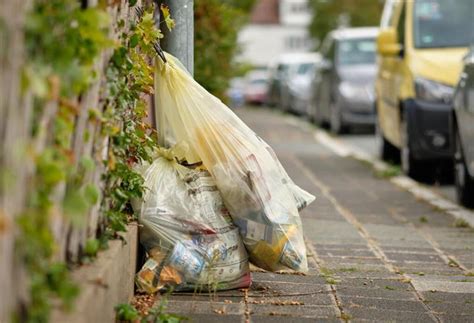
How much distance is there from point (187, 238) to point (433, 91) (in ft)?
22.0

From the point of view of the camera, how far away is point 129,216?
18.8ft

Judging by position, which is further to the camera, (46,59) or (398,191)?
(398,191)

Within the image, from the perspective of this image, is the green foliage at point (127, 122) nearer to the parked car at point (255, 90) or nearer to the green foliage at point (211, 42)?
the green foliage at point (211, 42)

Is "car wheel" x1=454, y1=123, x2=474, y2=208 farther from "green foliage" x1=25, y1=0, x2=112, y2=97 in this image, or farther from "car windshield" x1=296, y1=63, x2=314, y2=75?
"car windshield" x1=296, y1=63, x2=314, y2=75

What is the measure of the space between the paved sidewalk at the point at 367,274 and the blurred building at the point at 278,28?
90.5 meters

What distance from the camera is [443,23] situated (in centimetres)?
1298

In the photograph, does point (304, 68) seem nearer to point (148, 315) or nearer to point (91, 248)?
point (148, 315)

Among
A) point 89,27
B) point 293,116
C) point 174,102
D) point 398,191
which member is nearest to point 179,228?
point 174,102

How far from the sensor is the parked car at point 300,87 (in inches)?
1141

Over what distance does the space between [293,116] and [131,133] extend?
1014 inches

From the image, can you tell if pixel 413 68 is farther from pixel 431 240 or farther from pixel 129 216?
pixel 129 216

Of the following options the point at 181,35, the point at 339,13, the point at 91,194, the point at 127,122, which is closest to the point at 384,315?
the point at 127,122

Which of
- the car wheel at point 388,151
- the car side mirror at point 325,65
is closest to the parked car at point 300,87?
the car side mirror at point 325,65

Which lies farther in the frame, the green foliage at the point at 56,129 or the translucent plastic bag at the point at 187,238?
the translucent plastic bag at the point at 187,238
